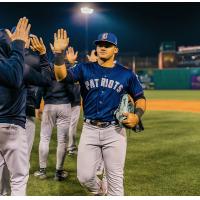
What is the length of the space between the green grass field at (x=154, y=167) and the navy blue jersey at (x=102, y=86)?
1.59m

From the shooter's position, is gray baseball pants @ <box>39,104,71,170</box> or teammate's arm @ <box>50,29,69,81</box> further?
gray baseball pants @ <box>39,104,71,170</box>

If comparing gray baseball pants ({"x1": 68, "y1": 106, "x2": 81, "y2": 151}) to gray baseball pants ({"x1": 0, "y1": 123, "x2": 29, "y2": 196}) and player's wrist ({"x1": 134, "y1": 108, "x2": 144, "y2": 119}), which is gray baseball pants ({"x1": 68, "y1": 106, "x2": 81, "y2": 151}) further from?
gray baseball pants ({"x1": 0, "y1": 123, "x2": 29, "y2": 196})

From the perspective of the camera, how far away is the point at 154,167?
7188mm

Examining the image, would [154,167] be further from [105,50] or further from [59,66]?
[59,66]

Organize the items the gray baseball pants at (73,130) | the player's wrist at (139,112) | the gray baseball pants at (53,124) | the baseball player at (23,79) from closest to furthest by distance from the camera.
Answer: the baseball player at (23,79)
the player's wrist at (139,112)
the gray baseball pants at (53,124)
the gray baseball pants at (73,130)

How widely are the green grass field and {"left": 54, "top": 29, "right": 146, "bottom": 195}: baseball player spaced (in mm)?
1204

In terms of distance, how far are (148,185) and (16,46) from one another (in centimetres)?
346

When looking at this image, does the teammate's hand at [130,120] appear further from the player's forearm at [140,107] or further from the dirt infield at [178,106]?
the dirt infield at [178,106]

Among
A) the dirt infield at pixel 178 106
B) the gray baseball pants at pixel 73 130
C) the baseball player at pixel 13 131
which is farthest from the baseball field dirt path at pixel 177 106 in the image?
the baseball player at pixel 13 131

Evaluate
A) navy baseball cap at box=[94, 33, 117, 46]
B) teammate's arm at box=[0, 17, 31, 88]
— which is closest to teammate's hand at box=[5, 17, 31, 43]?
teammate's arm at box=[0, 17, 31, 88]

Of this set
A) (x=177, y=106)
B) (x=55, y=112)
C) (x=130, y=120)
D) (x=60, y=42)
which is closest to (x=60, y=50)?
(x=60, y=42)

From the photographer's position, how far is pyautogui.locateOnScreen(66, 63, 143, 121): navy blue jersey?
4449mm

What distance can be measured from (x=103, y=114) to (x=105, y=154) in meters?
0.45

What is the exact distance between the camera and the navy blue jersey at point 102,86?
4.45 m
